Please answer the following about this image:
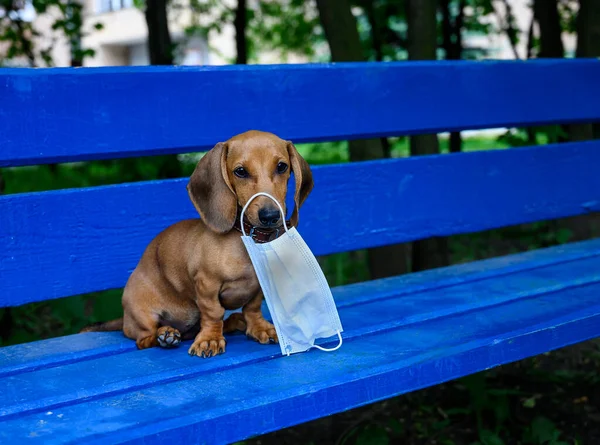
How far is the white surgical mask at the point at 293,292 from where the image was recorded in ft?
7.31

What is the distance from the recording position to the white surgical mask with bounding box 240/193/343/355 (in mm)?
2229

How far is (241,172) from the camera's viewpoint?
7.22 ft

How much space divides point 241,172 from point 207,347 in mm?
486

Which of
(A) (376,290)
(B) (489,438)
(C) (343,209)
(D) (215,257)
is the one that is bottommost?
(B) (489,438)

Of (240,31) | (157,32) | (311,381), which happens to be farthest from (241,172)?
(240,31)

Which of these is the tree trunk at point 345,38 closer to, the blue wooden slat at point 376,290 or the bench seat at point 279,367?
the blue wooden slat at point 376,290

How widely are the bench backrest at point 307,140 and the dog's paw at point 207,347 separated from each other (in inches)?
28.2

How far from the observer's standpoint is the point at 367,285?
3104 millimetres

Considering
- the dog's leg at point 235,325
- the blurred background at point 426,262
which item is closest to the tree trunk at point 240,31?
the blurred background at point 426,262

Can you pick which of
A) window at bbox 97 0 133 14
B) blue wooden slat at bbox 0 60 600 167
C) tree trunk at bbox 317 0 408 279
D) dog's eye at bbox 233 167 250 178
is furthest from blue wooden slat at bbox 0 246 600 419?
window at bbox 97 0 133 14

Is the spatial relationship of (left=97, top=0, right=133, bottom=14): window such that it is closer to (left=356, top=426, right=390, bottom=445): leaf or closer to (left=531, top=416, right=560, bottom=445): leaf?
(left=356, top=426, right=390, bottom=445): leaf

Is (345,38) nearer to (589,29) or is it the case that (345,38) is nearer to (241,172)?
(589,29)

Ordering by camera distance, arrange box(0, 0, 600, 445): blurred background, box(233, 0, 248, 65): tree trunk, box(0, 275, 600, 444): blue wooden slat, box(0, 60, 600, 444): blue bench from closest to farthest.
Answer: box(0, 275, 600, 444): blue wooden slat → box(0, 60, 600, 444): blue bench → box(0, 0, 600, 445): blurred background → box(233, 0, 248, 65): tree trunk

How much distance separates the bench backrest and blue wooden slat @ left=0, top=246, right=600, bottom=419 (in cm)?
36
